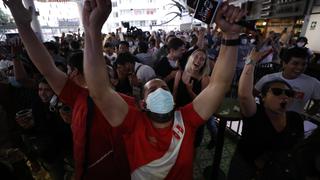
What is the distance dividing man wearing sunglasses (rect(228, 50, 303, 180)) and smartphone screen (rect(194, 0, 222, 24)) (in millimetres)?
682

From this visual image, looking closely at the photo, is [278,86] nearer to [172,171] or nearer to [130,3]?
[172,171]

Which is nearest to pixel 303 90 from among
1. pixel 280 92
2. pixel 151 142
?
pixel 280 92

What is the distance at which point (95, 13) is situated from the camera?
0.90 metres

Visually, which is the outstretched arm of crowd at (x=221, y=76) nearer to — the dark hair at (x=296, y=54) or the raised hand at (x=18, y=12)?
the raised hand at (x=18, y=12)

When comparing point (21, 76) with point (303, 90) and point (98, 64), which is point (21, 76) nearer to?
point (98, 64)

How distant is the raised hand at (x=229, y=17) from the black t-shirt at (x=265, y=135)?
34.1 inches

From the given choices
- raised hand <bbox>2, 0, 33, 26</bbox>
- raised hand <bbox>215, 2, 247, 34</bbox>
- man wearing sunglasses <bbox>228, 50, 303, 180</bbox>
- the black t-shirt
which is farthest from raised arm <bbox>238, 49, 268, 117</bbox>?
raised hand <bbox>2, 0, 33, 26</bbox>

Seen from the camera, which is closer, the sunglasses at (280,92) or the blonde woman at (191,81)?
the sunglasses at (280,92)

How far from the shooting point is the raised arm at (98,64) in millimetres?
909

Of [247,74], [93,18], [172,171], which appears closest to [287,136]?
[247,74]

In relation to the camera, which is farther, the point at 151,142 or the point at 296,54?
the point at 296,54

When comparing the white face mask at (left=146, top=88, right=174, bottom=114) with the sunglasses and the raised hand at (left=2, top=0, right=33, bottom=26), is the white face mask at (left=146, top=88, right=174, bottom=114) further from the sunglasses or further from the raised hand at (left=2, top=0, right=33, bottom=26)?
the sunglasses

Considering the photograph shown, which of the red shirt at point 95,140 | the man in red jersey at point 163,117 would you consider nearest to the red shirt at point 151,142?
the man in red jersey at point 163,117

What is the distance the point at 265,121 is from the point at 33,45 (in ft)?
5.88
